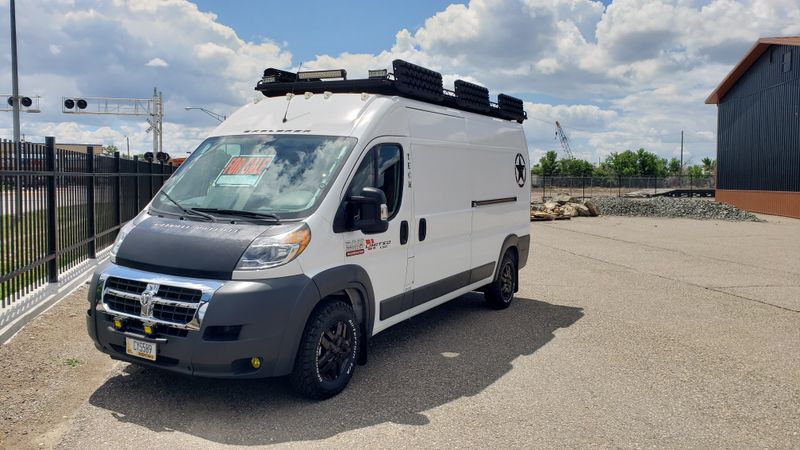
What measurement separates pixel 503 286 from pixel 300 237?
4.54 metres

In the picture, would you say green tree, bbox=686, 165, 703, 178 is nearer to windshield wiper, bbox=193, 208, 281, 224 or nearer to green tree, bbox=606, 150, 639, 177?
green tree, bbox=606, 150, 639, 177

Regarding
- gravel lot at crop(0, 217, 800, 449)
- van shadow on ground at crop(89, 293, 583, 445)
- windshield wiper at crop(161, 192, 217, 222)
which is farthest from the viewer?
windshield wiper at crop(161, 192, 217, 222)

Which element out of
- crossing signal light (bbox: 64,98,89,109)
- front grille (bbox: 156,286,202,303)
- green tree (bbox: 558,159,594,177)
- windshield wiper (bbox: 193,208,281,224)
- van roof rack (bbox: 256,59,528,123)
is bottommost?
front grille (bbox: 156,286,202,303)

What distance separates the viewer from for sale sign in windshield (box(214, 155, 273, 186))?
5464 mm

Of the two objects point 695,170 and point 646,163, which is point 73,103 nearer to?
point 646,163

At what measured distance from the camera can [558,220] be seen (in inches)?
1155

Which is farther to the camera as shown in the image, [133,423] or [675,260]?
[675,260]

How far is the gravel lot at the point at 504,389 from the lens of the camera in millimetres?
4555

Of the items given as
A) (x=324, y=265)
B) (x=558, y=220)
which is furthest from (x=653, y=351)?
(x=558, y=220)

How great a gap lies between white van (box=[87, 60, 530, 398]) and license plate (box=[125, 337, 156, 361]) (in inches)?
0.4

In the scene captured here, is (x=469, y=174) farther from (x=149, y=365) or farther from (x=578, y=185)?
(x=578, y=185)

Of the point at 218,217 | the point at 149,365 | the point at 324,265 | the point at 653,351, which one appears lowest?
the point at 653,351

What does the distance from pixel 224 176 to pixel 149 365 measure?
1681mm

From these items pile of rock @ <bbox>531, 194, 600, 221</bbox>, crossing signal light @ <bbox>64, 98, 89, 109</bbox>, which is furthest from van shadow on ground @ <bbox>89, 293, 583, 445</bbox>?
crossing signal light @ <bbox>64, 98, 89, 109</bbox>
